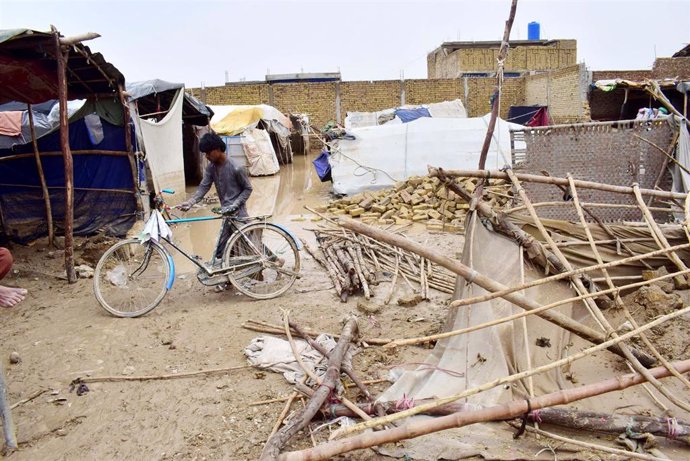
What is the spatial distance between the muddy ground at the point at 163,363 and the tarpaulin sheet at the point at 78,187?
1475 mm

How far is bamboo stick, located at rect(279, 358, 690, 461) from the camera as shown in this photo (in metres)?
2.16

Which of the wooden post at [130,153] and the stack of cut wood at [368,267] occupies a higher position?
the wooden post at [130,153]

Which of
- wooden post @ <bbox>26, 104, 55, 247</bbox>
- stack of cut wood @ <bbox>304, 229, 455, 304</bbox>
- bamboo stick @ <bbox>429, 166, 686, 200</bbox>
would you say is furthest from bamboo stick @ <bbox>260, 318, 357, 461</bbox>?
wooden post @ <bbox>26, 104, 55, 247</bbox>

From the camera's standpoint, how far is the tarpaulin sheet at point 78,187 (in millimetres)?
7754

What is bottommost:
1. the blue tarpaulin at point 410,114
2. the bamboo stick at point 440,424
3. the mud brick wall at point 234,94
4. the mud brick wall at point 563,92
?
the bamboo stick at point 440,424

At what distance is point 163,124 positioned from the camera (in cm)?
978

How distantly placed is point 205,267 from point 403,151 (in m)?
7.65

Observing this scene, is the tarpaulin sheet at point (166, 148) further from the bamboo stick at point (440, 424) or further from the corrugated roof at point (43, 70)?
the bamboo stick at point (440, 424)

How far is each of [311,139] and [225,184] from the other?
21.4 meters

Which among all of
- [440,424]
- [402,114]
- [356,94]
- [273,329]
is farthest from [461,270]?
[356,94]

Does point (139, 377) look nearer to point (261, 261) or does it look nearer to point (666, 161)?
point (261, 261)

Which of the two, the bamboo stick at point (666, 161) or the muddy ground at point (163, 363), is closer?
the muddy ground at point (163, 363)

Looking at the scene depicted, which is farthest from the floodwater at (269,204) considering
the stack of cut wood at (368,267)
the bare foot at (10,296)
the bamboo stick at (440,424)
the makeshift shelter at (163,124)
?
the bamboo stick at (440,424)

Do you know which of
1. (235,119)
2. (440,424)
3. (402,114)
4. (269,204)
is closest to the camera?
(440,424)
